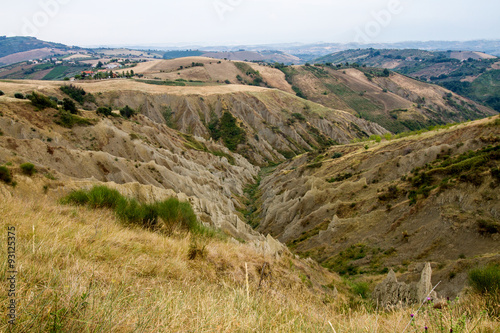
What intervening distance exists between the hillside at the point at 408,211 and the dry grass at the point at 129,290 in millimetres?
12499

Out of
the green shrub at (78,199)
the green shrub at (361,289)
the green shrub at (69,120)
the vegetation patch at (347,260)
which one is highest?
the green shrub at (69,120)

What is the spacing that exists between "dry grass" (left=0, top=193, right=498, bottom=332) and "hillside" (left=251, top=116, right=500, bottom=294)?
12.5 metres

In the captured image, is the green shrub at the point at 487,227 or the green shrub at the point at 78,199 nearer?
the green shrub at the point at 78,199

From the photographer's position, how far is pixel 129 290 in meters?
3.79

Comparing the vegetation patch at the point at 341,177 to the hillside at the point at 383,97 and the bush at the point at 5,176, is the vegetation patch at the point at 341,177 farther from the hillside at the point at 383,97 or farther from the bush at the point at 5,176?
the hillside at the point at 383,97

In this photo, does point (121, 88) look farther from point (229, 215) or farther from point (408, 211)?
point (408, 211)

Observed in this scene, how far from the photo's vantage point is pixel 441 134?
34125 millimetres

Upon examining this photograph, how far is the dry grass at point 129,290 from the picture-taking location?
271 centimetres

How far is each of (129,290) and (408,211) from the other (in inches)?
893

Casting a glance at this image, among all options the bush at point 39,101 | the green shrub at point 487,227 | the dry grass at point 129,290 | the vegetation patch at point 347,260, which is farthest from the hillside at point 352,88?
the dry grass at point 129,290

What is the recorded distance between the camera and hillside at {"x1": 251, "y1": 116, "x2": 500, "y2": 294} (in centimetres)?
1703

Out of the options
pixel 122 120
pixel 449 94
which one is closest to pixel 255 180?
pixel 122 120

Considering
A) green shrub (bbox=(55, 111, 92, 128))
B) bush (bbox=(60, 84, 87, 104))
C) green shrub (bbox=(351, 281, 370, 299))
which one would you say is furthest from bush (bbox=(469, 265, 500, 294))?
bush (bbox=(60, 84, 87, 104))

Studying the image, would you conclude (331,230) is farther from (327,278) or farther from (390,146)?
(390,146)
